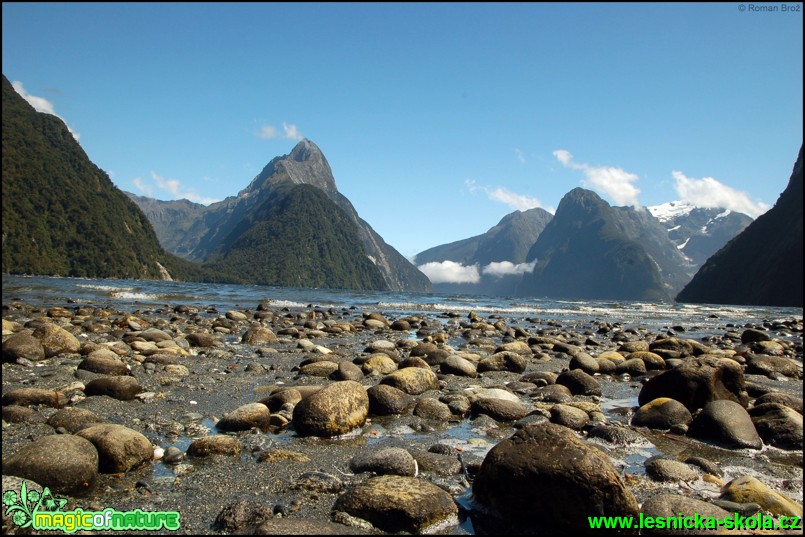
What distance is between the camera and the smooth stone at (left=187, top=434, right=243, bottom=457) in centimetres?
526

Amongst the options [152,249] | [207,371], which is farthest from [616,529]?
[152,249]

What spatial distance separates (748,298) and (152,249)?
165 meters

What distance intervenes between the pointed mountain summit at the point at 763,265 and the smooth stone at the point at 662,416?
108 meters

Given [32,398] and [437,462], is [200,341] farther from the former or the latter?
[437,462]

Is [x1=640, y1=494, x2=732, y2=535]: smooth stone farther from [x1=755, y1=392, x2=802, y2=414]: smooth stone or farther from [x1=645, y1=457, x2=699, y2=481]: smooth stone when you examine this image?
[x1=755, y1=392, x2=802, y2=414]: smooth stone

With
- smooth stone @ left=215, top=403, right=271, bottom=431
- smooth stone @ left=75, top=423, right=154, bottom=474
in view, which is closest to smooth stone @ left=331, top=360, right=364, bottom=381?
smooth stone @ left=215, top=403, right=271, bottom=431

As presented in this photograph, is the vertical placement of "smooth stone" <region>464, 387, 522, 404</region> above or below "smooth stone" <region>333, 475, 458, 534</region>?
above

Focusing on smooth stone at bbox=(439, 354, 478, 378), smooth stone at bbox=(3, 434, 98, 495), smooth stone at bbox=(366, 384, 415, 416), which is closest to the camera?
smooth stone at bbox=(3, 434, 98, 495)

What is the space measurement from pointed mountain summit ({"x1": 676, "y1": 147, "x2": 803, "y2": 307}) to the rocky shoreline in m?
108

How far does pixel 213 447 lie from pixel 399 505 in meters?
2.43

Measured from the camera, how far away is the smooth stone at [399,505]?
13.0ft

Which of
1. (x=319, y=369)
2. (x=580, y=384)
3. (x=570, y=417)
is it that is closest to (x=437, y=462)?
(x=570, y=417)

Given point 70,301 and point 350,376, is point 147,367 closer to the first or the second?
point 350,376

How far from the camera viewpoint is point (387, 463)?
499 centimetres
